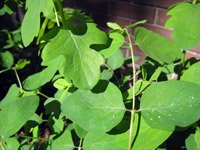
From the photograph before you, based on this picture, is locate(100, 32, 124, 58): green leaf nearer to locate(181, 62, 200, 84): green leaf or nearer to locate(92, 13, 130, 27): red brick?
locate(181, 62, 200, 84): green leaf

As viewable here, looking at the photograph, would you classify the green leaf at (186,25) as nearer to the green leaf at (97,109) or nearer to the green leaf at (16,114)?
the green leaf at (97,109)

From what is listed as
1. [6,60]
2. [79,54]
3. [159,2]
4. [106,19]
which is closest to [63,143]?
[79,54]

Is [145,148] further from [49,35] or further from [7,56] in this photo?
[7,56]

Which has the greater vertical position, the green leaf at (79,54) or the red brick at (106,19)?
the green leaf at (79,54)

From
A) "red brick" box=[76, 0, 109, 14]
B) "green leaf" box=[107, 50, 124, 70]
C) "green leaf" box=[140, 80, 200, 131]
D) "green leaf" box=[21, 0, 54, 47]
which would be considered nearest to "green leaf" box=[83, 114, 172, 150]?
"green leaf" box=[140, 80, 200, 131]

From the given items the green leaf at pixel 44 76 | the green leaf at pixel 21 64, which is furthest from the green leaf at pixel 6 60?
the green leaf at pixel 44 76
